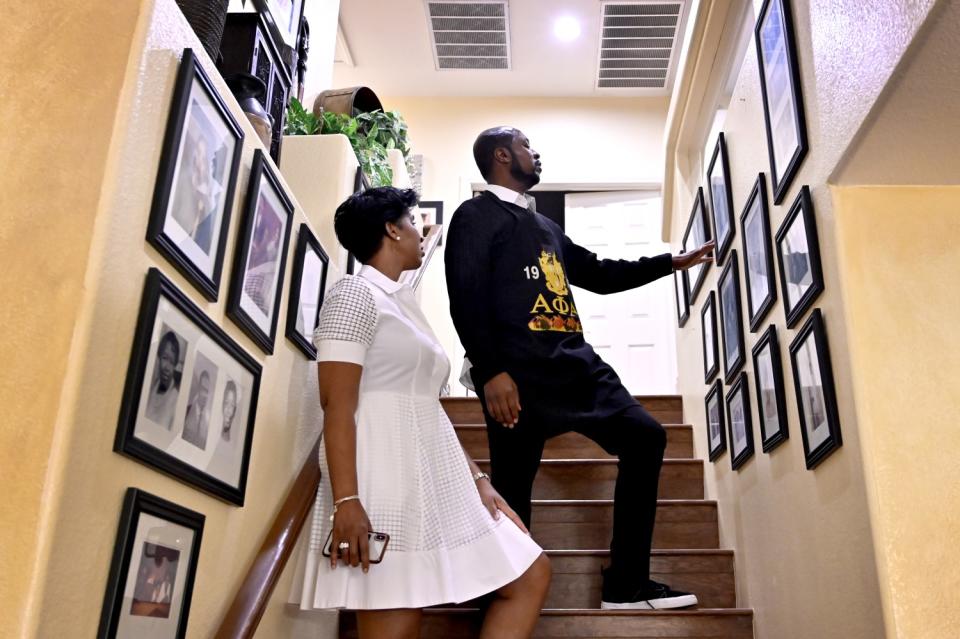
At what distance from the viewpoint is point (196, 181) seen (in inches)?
68.7

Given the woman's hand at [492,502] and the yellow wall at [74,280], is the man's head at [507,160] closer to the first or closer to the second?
the woman's hand at [492,502]

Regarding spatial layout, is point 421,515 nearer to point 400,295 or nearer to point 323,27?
point 400,295

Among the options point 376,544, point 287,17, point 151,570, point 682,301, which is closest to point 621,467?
point 376,544

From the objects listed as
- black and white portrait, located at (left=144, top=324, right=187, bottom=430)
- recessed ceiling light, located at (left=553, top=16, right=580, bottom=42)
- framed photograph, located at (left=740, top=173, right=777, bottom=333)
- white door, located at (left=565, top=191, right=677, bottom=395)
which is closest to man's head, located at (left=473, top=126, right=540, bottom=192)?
framed photograph, located at (left=740, top=173, right=777, bottom=333)

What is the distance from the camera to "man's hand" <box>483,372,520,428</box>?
246 centimetres

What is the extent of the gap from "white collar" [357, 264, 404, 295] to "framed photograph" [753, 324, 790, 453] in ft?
3.53

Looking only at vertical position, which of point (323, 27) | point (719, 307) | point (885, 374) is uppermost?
point (323, 27)

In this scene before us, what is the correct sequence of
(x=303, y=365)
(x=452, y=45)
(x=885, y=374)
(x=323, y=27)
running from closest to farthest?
(x=885, y=374) → (x=303, y=365) → (x=323, y=27) → (x=452, y=45)

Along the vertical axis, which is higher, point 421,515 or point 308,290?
point 308,290

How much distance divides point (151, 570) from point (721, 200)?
2.40 m

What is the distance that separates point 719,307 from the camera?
10.8ft

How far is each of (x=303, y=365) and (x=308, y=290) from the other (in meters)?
0.22

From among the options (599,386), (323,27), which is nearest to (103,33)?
(599,386)

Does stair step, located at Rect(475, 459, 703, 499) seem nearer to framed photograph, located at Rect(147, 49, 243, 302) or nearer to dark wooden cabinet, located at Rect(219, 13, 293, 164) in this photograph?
dark wooden cabinet, located at Rect(219, 13, 293, 164)
